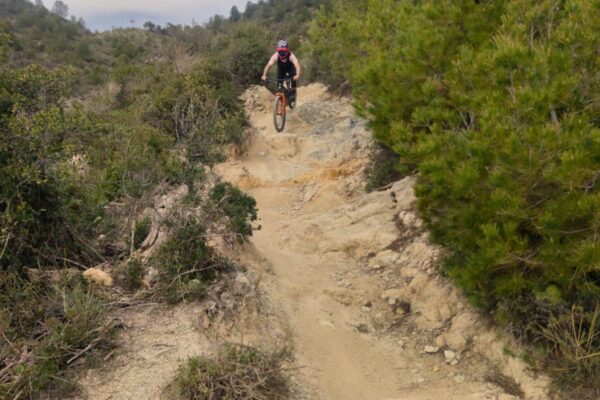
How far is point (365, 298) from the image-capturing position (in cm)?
650

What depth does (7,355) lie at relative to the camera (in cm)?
389

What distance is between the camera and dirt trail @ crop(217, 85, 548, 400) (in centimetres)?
491

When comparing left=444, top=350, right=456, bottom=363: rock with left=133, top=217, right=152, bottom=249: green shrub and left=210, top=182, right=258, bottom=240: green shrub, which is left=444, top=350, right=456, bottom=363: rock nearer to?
left=210, top=182, right=258, bottom=240: green shrub

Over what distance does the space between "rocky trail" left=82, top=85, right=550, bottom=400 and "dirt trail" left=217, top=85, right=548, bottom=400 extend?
16 millimetres

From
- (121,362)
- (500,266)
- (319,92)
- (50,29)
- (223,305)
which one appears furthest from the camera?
(50,29)

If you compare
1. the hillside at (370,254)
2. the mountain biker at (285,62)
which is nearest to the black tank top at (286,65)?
the mountain biker at (285,62)

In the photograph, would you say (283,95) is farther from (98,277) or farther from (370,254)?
(98,277)

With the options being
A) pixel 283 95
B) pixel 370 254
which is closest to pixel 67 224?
pixel 370 254

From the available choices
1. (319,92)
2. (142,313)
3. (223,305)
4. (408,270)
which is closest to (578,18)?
(408,270)

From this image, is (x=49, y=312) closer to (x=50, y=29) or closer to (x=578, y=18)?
(x=578, y=18)

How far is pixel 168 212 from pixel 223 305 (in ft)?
4.08

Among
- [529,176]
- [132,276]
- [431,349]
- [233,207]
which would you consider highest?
[529,176]

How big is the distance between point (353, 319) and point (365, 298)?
1.66 ft

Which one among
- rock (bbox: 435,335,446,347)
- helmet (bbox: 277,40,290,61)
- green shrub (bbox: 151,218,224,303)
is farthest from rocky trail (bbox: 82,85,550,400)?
helmet (bbox: 277,40,290,61)
